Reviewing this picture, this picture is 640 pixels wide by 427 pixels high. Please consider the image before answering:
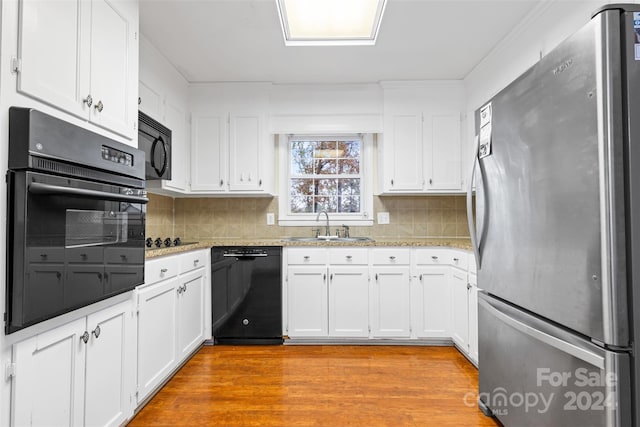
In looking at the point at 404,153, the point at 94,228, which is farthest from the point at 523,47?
the point at 94,228

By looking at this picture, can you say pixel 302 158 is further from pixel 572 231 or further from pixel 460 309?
pixel 572 231

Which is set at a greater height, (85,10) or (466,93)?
Answer: (466,93)

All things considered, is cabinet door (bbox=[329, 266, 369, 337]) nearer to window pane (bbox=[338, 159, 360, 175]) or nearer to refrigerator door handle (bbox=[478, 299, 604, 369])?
window pane (bbox=[338, 159, 360, 175])

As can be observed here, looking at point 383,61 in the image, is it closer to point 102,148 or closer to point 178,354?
point 102,148

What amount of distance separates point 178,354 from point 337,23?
2.58 meters

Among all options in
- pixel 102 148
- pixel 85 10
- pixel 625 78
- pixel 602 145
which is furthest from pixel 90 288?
pixel 625 78

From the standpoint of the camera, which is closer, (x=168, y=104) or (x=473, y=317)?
(x=473, y=317)

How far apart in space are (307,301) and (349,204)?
3.80 feet

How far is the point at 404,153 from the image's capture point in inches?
124

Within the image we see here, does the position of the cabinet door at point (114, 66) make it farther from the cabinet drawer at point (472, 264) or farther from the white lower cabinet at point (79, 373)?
the cabinet drawer at point (472, 264)

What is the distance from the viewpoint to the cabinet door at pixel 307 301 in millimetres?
2889

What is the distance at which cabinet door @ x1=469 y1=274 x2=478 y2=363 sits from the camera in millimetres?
2381

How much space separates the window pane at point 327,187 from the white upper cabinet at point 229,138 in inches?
25.6

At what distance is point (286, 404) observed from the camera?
6.39ft
